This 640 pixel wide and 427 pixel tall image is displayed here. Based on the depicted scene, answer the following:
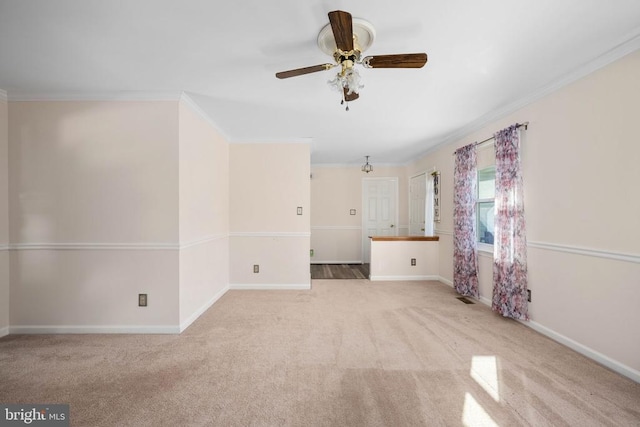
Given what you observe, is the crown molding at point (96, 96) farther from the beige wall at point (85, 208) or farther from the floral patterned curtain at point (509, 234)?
the floral patterned curtain at point (509, 234)

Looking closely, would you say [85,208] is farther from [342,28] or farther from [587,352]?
[587,352]

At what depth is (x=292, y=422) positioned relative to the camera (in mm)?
1643

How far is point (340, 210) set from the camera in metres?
6.92

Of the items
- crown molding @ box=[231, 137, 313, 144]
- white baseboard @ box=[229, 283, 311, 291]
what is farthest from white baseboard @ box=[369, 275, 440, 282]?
crown molding @ box=[231, 137, 313, 144]

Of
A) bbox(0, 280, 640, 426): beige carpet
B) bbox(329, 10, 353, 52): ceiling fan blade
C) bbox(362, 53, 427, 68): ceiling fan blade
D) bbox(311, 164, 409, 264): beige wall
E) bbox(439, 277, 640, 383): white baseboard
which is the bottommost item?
bbox(0, 280, 640, 426): beige carpet

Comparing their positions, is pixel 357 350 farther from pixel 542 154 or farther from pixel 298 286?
pixel 542 154

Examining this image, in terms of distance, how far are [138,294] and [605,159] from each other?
4.55 m

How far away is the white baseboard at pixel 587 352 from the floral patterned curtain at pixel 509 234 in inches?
6.8

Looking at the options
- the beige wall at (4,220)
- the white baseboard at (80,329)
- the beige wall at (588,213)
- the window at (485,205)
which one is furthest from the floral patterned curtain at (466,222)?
the beige wall at (4,220)

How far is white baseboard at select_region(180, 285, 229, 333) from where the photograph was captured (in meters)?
3.01

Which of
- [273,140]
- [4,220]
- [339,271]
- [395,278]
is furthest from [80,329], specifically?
[395,278]

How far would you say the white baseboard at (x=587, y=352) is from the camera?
2049mm

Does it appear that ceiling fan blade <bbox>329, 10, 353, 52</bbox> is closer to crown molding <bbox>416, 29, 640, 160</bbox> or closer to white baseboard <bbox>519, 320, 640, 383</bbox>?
crown molding <bbox>416, 29, 640, 160</bbox>

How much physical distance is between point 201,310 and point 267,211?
1799 mm
